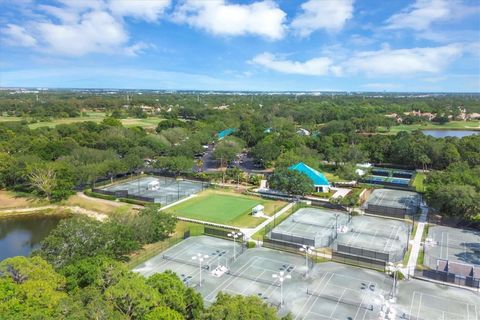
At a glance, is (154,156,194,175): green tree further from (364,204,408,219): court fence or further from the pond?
(364,204,408,219): court fence

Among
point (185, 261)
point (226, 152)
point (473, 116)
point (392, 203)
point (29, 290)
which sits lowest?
point (185, 261)

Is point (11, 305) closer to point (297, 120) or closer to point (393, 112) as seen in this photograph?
point (297, 120)

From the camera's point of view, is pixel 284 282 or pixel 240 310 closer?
pixel 240 310

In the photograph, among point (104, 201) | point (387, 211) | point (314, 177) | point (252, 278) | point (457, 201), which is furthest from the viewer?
point (314, 177)

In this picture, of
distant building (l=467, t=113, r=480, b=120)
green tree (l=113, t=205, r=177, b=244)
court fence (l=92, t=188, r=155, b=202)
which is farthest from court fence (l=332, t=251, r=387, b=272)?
distant building (l=467, t=113, r=480, b=120)

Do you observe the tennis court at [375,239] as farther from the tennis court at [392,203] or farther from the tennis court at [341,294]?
the tennis court at [341,294]

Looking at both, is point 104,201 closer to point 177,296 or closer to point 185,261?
point 185,261

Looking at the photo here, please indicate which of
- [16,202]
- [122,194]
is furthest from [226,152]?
[16,202]
